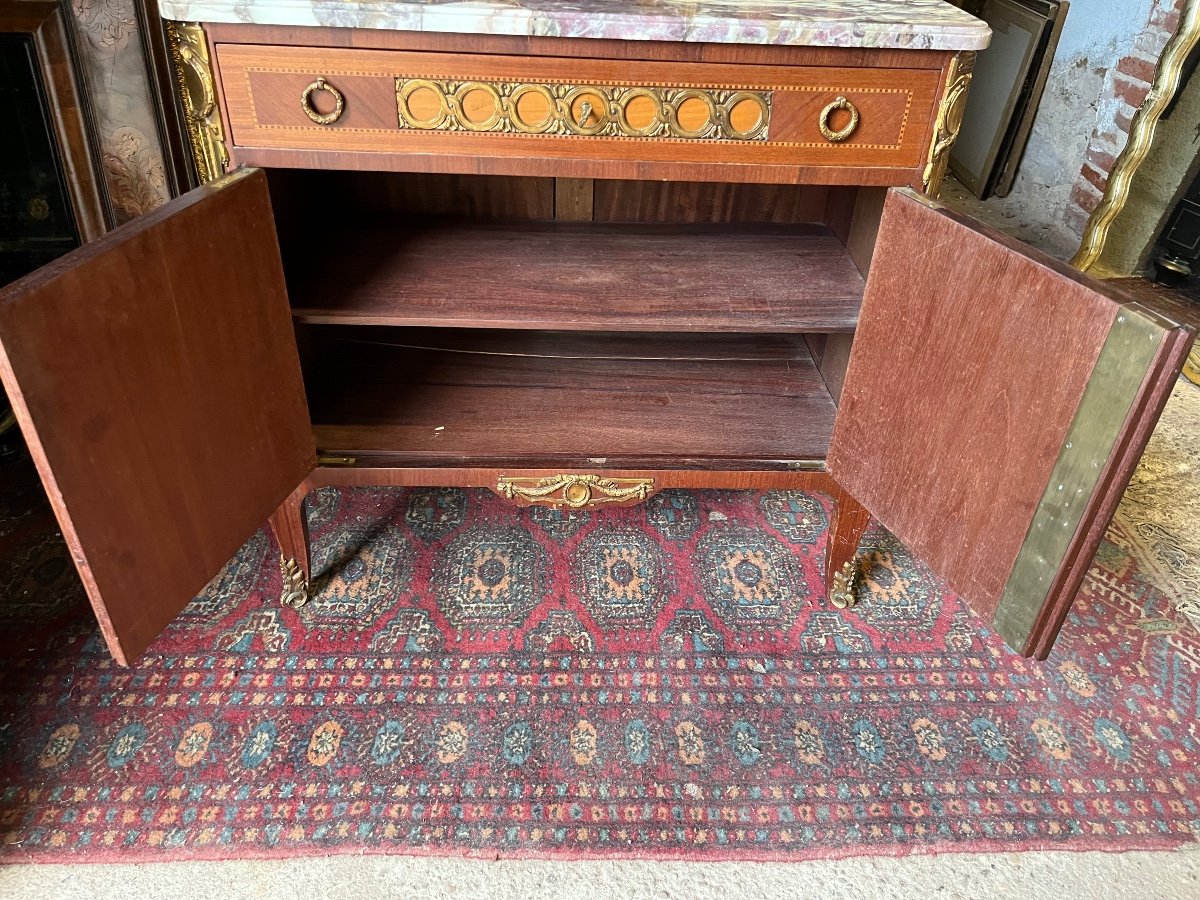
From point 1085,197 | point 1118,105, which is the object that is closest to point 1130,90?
point 1118,105

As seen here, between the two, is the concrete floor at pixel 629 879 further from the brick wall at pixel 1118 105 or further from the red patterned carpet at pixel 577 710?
the brick wall at pixel 1118 105

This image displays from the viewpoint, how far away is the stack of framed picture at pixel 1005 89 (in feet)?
8.63

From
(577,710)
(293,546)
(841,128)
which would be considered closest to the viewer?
(841,128)

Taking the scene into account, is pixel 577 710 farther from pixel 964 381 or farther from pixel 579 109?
pixel 579 109

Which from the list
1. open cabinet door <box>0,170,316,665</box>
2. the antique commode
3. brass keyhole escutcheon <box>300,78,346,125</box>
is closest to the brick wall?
the antique commode

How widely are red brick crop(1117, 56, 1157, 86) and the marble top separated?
5.12 ft

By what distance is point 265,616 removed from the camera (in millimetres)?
1381

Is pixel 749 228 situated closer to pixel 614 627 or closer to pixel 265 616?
pixel 614 627

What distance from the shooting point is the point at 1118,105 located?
2.30 m

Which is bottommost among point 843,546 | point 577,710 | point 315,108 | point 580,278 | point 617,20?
point 577,710

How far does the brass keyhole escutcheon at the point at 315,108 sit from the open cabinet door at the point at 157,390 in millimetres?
109

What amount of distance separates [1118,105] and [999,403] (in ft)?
6.25

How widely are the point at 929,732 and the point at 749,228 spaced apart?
919 mm

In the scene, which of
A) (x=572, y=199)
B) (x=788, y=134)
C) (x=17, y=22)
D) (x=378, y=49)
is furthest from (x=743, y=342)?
(x=17, y=22)
